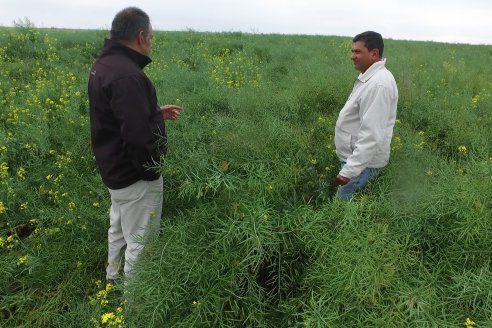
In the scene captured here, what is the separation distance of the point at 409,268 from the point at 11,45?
940 cm

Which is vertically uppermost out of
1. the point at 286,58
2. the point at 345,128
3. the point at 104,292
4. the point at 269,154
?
the point at 286,58

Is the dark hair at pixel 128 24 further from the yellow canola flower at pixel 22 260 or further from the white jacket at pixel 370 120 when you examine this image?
the yellow canola flower at pixel 22 260

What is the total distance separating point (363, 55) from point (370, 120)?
1.91 ft

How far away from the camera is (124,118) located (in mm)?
2400

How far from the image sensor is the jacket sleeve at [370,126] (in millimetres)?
2840

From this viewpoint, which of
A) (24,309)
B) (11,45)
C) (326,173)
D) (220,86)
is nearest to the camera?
(24,309)

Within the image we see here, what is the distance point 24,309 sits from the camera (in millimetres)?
2857

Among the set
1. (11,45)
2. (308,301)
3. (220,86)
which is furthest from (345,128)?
(11,45)

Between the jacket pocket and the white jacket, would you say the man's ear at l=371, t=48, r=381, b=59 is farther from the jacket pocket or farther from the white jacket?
the jacket pocket

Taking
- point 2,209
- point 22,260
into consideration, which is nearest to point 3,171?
point 2,209

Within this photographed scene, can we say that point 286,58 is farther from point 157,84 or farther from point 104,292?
point 104,292

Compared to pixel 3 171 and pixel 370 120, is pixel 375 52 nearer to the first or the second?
pixel 370 120

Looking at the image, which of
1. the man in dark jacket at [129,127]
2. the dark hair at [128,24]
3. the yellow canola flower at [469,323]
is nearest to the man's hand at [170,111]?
the man in dark jacket at [129,127]

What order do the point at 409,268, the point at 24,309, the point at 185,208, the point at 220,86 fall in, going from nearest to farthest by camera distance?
the point at 409,268
the point at 24,309
the point at 185,208
the point at 220,86
